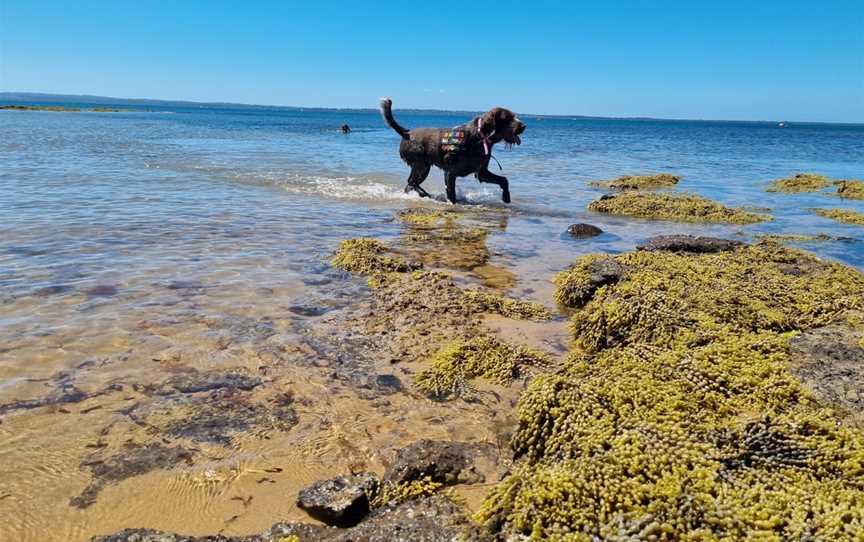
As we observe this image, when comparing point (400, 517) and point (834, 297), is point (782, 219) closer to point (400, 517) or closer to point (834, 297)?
point (834, 297)

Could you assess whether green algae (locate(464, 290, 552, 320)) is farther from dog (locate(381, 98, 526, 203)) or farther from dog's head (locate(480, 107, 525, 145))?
dog's head (locate(480, 107, 525, 145))

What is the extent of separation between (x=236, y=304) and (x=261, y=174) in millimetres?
13137

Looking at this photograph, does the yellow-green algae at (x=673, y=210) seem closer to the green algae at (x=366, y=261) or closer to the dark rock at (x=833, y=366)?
the green algae at (x=366, y=261)

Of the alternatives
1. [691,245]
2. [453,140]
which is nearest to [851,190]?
[691,245]

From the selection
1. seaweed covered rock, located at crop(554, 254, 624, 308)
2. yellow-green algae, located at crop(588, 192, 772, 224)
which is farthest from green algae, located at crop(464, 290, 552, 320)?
yellow-green algae, located at crop(588, 192, 772, 224)

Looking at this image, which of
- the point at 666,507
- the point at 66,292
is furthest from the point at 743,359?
the point at 66,292

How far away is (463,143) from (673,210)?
5.28 meters

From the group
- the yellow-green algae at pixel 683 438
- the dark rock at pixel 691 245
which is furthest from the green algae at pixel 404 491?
the dark rock at pixel 691 245

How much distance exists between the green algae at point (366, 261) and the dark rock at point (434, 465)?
4102 millimetres

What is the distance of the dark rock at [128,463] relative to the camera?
311 centimetres

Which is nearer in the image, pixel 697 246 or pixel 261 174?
pixel 697 246

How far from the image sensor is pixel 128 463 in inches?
131

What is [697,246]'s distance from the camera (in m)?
8.34

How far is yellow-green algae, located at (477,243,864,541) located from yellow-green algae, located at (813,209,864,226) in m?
8.94
